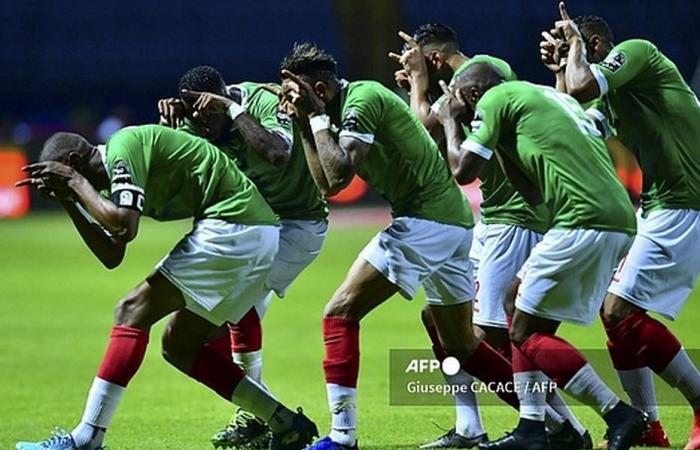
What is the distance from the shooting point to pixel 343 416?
307 inches

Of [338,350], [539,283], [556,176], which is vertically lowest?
[338,350]

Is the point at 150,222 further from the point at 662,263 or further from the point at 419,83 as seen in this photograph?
the point at 662,263

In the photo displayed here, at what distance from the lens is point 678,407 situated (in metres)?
10.0

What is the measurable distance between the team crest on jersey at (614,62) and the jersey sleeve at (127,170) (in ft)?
8.59

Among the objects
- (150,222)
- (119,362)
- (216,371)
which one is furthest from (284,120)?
(150,222)

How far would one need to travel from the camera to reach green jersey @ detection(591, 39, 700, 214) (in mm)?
8492

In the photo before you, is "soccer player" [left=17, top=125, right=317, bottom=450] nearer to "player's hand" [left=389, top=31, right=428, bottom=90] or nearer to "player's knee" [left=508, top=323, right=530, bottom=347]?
"player's knee" [left=508, top=323, right=530, bottom=347]

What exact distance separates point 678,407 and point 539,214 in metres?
2.03

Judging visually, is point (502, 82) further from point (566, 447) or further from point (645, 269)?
point (566, 447)

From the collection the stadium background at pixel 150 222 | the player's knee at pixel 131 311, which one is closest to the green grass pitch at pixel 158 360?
the stadium background at pixel 150 222

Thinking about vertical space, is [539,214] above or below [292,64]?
below

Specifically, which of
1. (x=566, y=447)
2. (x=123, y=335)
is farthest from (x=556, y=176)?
(x=123, y=335)

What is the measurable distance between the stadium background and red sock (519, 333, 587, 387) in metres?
1.44

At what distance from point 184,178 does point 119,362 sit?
3.42ft
